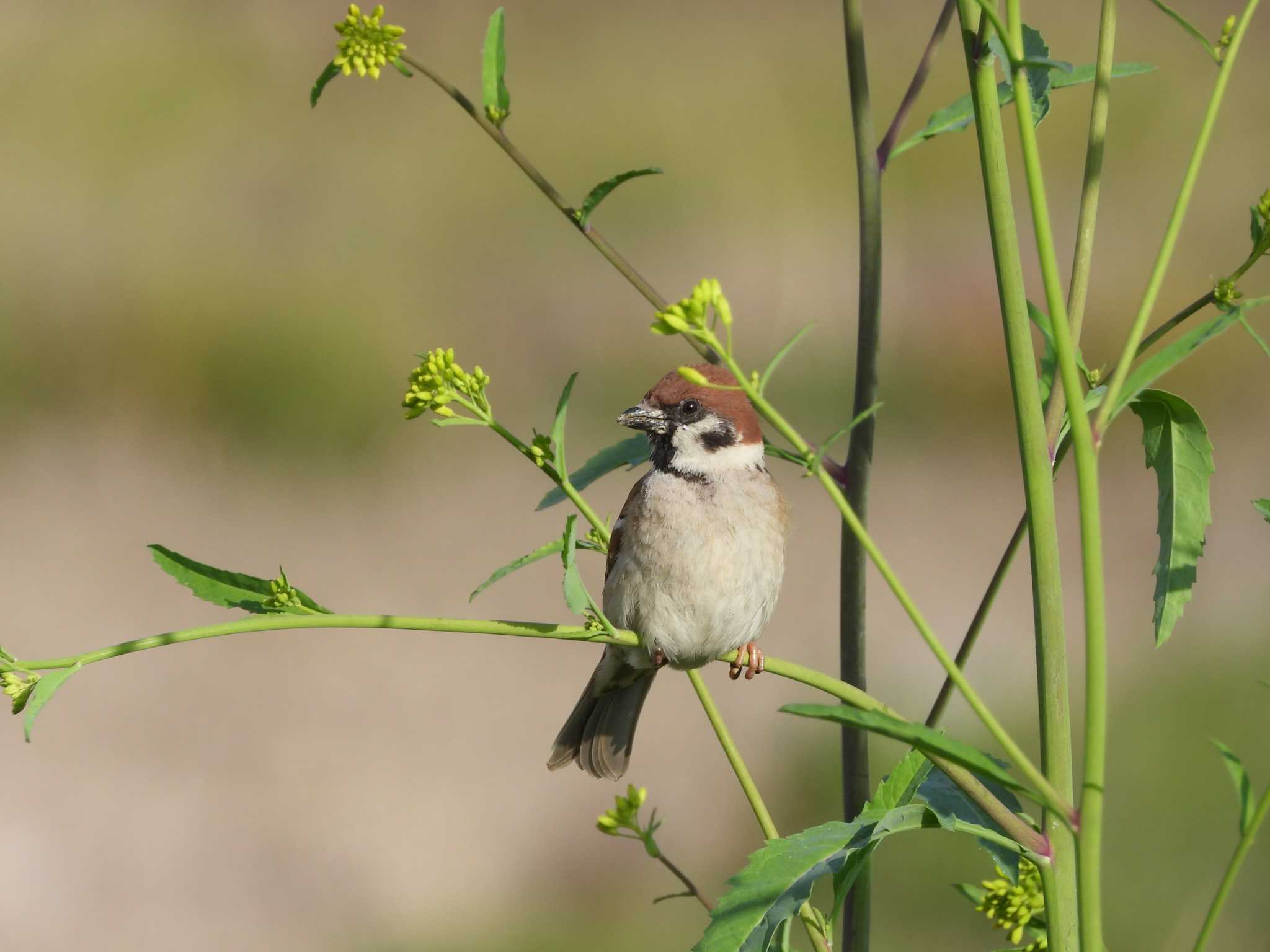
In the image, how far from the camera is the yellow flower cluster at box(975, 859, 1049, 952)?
1.61 m

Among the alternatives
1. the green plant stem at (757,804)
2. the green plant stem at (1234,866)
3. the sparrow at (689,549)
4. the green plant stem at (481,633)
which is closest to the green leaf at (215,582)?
the green plant stem at (481,633)

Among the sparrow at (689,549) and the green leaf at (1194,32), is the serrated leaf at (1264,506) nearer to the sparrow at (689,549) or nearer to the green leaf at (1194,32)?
the green leaf at (1194,32)

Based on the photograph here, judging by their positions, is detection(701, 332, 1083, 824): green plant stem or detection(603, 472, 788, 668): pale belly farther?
detection(603, 472, 788, 668): pale belly

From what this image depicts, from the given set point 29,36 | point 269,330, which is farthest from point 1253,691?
point 29,36

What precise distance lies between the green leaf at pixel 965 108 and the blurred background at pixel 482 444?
3.13 m

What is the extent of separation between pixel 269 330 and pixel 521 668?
10.1 ft

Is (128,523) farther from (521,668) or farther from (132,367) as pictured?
(521,668)

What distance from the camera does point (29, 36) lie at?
10.5 metres

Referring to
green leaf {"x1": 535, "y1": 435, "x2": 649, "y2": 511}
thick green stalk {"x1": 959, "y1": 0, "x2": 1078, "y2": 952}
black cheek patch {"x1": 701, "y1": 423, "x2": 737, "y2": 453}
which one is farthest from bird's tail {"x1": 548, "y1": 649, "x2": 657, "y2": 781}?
thick green stalk {"x1": 959, "y1": 0, "x2": 1078, "y2": 952}

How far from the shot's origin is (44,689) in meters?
1.19

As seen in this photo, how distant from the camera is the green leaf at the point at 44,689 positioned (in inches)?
46.3

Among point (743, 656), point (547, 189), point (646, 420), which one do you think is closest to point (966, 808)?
point (547, 189)

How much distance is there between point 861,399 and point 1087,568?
0.67 metres

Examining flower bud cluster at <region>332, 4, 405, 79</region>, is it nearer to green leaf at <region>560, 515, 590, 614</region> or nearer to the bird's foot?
green leaf at <region>560, 515, 590, 614</region>
